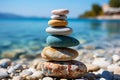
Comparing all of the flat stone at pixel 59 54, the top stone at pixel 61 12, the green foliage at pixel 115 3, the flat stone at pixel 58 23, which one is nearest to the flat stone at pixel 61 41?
the flat stone at pixel 59 54

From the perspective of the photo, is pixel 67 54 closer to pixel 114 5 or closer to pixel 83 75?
pixel 83 75

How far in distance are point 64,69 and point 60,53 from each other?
1.05ft

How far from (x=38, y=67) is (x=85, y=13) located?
103080mm

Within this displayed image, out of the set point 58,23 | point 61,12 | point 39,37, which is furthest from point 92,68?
point 39,37

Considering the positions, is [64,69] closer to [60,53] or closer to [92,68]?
[60,53]

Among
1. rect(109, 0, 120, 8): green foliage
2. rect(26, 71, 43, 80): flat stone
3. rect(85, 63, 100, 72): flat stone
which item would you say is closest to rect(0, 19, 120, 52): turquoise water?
rect(85, 63, 100, 72): flat stone

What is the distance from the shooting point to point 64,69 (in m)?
6.54

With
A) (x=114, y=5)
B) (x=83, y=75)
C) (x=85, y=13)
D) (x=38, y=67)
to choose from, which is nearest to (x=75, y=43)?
(x=83, y=75)

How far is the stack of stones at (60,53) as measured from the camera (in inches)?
258

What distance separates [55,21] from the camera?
6.66 metres

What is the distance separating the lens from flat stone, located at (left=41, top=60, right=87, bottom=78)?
6.54 metres

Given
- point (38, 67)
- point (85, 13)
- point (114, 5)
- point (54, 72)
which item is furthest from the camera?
point (85, 13)

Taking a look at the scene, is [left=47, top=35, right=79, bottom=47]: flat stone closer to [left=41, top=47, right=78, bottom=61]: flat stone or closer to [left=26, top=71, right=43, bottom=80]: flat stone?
[left=41, top=47, right=78, bottom=61]: flat stone

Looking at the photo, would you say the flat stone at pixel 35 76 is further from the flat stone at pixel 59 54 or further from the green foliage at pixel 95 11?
the green foliage at pixel 95 11
